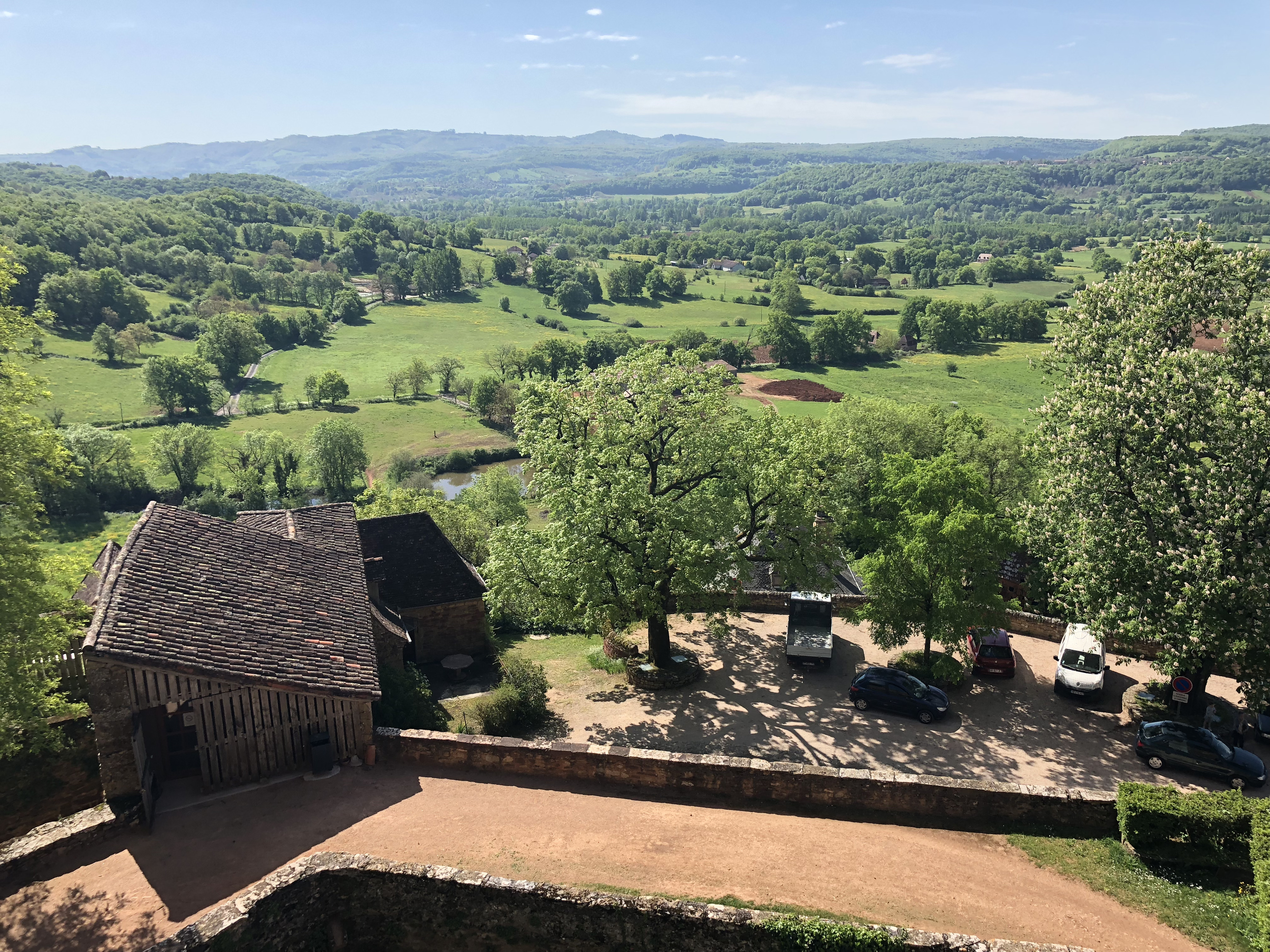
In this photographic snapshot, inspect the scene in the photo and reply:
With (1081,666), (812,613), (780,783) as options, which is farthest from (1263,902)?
(812,613)

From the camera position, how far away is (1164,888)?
1377 centimetres

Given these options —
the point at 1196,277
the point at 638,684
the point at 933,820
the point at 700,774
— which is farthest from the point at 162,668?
the point at 1196,277

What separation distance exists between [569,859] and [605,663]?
13097mm

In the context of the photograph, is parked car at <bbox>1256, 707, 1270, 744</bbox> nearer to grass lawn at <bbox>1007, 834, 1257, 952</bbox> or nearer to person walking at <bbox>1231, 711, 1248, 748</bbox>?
person walking at <bbox>1231, 711, 1248, 748</bbox>

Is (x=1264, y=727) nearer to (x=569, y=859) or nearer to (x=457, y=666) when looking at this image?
(x=569, y=859)

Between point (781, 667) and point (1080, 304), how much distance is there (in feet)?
52.1

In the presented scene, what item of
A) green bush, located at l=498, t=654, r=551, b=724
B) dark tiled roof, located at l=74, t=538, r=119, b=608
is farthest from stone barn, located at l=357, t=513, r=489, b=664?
dark tiled roof, located at l=74, t=538, r=119, b=608

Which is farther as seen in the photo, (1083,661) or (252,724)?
(1083,661)

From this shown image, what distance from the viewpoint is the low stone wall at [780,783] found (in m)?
15.9

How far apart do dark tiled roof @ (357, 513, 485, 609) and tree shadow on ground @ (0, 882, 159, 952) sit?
1474 centimetres

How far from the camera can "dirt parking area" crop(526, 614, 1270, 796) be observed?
813 inches

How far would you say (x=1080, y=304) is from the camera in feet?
81.2

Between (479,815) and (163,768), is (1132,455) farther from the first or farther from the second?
(163,768)

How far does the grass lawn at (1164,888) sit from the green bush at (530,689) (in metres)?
12.6
